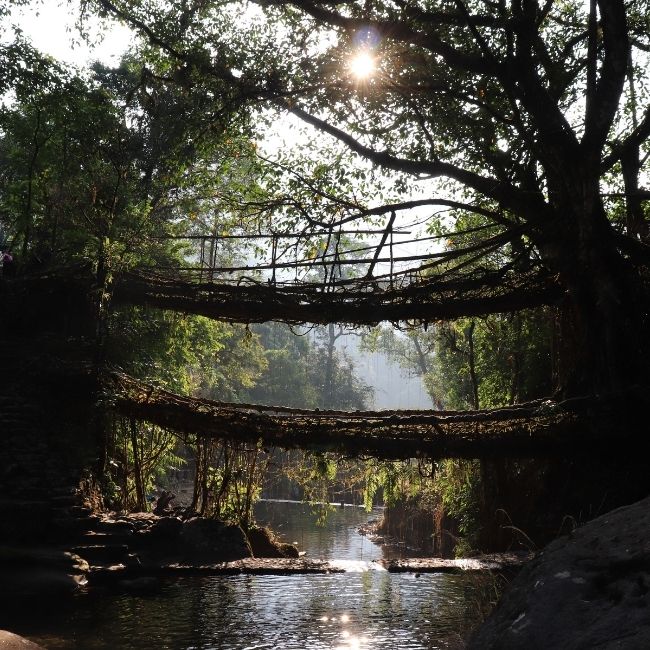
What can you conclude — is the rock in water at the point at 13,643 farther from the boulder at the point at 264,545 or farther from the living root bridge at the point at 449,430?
the boulder at the point at 264,545

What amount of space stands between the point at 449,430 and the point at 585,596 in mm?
5035

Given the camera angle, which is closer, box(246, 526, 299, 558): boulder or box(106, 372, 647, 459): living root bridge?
box(106, 372, 647, 459): living root bridge

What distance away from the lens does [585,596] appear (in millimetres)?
3029

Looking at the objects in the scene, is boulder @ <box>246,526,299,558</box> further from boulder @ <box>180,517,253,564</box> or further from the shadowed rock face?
the shadowed rock face

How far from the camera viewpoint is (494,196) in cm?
914

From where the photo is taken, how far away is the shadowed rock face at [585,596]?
276 centimetres

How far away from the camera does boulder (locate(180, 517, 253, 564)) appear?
945 centimetres

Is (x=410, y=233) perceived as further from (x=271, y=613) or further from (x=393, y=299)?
(x=271, y=613)

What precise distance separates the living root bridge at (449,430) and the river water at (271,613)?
157cm

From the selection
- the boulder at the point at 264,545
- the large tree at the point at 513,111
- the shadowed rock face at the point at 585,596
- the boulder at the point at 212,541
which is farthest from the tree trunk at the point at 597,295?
the boulder at the point at 264,545

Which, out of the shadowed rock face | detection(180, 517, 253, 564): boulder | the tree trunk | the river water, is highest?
the tree trunk

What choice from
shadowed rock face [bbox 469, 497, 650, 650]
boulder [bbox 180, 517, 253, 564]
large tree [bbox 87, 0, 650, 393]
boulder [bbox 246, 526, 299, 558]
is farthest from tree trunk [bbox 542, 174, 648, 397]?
boulder [bbox 246, 526, 299, 558]

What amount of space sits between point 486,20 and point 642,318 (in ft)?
13.0

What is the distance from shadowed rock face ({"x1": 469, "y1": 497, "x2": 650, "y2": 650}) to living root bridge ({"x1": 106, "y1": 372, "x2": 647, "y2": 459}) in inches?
155
